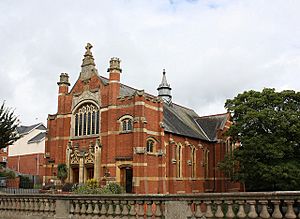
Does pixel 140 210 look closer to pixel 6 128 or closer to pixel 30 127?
pixel 6 128

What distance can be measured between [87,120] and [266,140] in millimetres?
17279

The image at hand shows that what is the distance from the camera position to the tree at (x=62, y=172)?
115ft

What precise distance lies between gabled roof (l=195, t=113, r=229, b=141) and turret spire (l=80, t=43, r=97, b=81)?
17.2 metres

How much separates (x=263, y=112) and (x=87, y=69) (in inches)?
710

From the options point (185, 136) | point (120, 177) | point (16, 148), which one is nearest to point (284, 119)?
point (185, 136)

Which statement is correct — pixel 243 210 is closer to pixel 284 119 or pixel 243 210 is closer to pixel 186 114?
pixel 284 119

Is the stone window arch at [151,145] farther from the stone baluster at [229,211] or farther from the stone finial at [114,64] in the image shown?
the stone baluster at [229,211]

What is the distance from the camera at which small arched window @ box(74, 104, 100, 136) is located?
3500 centimetres

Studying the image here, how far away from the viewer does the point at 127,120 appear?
32.5 m

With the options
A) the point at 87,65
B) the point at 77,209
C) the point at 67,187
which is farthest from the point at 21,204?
the point at 87,65

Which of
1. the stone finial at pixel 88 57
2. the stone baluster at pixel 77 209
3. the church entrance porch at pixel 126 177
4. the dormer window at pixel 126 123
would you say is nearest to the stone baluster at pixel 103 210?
the stone baluster at pixel 77 209

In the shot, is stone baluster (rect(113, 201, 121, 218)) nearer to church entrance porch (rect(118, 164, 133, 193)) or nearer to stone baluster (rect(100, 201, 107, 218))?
stone baluster (rect(100, 201, 107, 218))

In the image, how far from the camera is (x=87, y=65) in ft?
121

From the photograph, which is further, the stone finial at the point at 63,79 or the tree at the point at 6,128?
the stone finial at the point at 63,79
